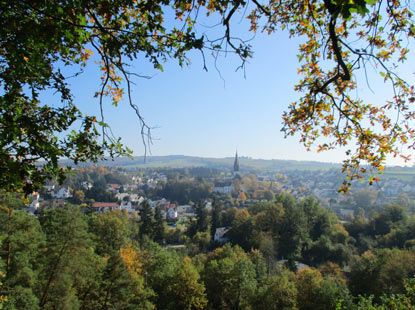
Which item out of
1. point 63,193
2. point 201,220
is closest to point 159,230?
point 201,220

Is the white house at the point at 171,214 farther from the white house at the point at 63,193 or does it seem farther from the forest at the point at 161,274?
the white house at the point at 63,193

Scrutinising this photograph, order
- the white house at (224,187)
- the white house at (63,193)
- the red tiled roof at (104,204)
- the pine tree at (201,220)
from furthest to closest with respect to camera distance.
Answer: the white house at (224,187) < the white house at (63,193) < the red tiled roof at (104,204) < the pine tree at (201,220)

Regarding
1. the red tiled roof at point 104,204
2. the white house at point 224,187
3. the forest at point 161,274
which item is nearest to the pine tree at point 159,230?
the forest at point 161,274

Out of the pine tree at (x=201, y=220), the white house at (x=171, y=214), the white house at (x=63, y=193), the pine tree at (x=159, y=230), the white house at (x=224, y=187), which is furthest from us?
the white house at (x=224, y=187)

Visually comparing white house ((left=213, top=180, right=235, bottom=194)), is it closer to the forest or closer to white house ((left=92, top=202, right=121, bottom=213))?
white house ((left=92, top=202, right=121, bottom=213))

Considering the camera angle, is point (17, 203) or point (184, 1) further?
point (17, 203)

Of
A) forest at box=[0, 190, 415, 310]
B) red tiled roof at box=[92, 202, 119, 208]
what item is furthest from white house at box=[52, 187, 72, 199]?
forest at box=[0, 190, 415, 310]

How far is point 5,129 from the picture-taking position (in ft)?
6.59

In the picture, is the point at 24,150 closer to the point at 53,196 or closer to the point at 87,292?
the point at 87,292

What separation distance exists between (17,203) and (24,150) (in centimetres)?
1110

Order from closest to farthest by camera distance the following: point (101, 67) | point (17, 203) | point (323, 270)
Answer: point (101, 67) → point (17, 203) → point (323, 270)

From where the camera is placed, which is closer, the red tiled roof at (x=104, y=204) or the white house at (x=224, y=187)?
the red tiled roof at (x=104, y=204)

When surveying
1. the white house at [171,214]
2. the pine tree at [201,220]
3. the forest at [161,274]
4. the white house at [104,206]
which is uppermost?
the forest at [161,274]

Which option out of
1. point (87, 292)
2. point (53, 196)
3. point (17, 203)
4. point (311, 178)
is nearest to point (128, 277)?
point (87, 292)
